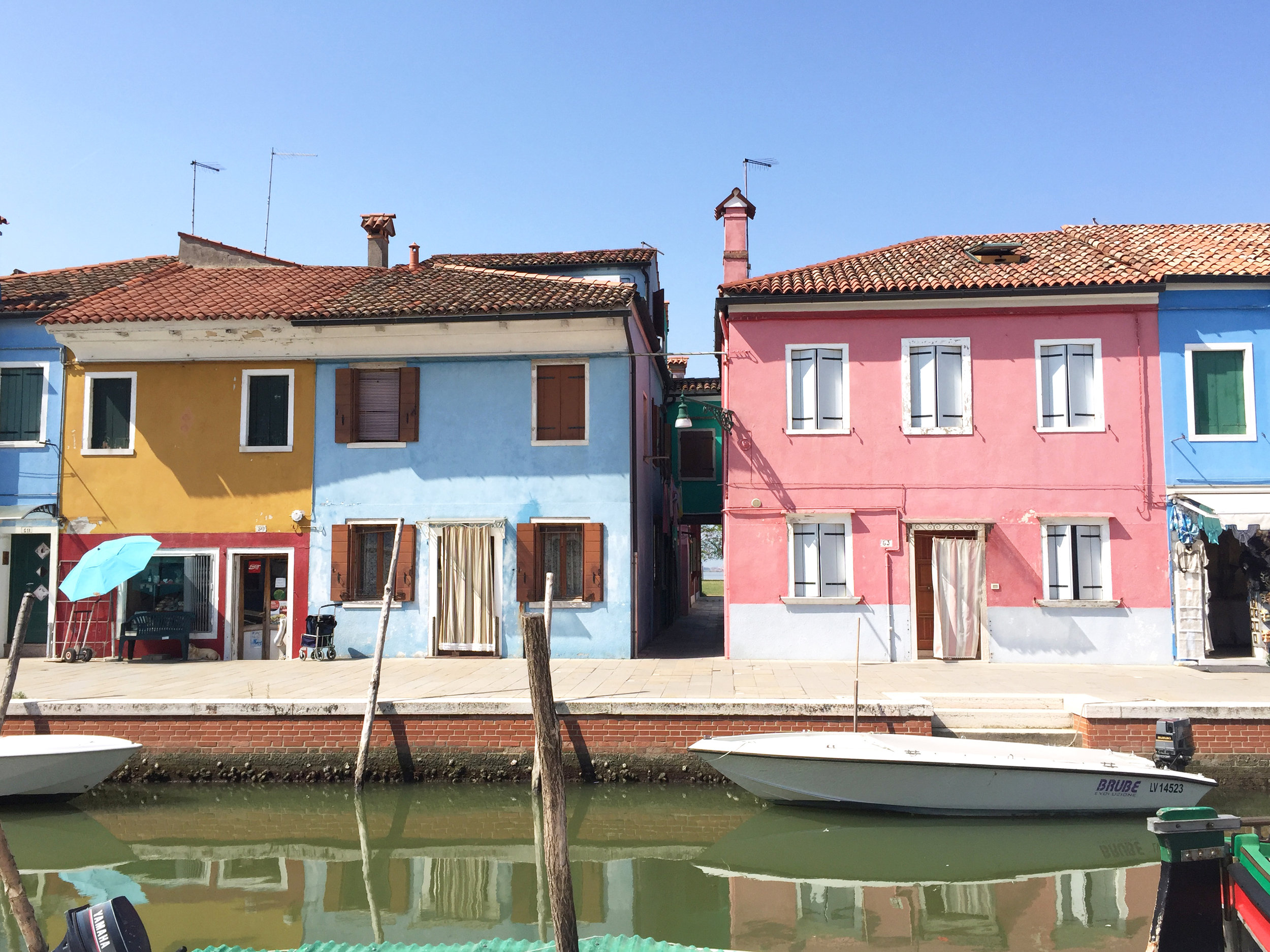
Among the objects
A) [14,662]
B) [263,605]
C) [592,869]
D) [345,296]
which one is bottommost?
[592,869]

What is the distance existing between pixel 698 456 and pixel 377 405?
8.44 metres

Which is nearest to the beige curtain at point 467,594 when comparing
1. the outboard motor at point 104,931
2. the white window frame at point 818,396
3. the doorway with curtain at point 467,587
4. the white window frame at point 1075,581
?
the doorway with curtain at point 467,587

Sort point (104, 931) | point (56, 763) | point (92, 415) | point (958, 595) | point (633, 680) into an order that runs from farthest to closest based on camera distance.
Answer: point (92, 415) → point (958, 595) → point (633, 680) → point (56, 763) → point (104, 931)

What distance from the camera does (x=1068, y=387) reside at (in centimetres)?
1489

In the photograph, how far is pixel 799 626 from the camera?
14758mm

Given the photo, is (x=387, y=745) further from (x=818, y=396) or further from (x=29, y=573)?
(x=29, y=573)

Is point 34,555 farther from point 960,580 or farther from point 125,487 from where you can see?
point 960,580

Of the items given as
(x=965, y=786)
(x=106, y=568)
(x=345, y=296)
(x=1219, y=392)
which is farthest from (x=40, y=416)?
(x=1219, y=392)

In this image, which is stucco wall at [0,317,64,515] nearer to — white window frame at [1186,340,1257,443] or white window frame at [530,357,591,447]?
white window frame at [530,357,591,447]

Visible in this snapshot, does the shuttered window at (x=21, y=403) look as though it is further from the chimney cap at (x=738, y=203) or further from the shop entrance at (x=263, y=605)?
the chimney cap at (x=738, y=203)

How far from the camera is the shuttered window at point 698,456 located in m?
21.8

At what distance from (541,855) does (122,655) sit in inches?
398

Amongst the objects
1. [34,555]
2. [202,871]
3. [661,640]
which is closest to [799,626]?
[661,640]

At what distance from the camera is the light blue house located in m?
15.2
